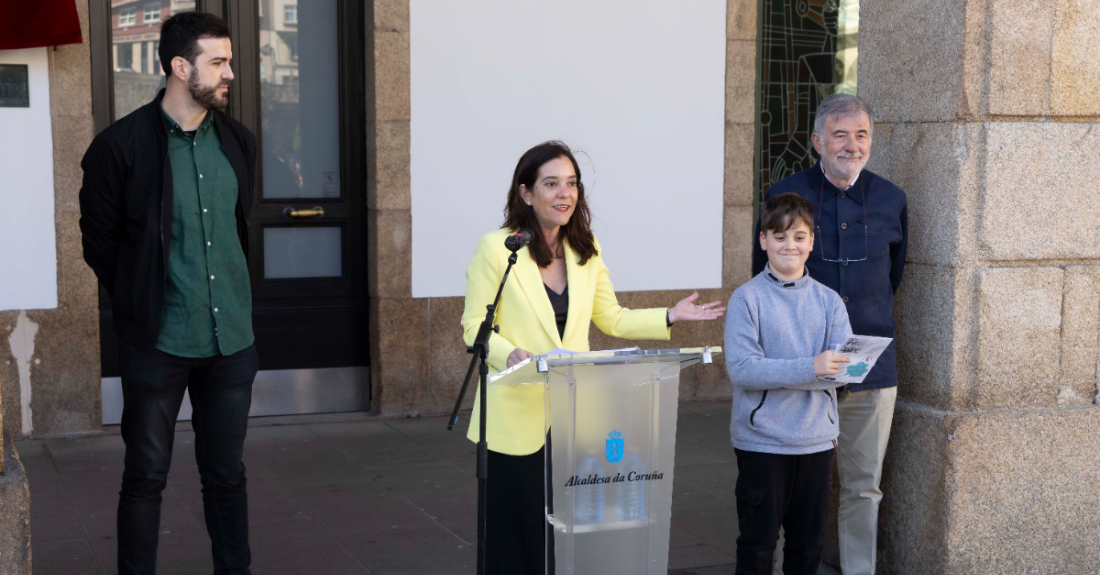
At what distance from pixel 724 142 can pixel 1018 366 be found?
13.9 ft

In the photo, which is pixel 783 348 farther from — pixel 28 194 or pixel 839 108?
pixel 28 194

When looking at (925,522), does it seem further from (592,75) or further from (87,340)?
(87,340)

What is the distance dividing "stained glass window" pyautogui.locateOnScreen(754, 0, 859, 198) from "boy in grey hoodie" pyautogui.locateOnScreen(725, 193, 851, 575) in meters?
4.87

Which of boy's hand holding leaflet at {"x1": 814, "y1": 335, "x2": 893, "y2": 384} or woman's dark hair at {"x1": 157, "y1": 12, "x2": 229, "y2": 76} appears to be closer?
boy's hand holding leaflet at {"x1": 814, "y1": 335, "x2": 893, "y2": 384}

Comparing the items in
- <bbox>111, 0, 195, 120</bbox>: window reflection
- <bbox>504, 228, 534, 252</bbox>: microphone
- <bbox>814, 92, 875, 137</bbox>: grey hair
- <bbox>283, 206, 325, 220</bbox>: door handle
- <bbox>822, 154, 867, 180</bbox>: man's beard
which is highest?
<bbox>111, 0, 195, 120</bbox>: window reflection

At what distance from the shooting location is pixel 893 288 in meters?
4.64

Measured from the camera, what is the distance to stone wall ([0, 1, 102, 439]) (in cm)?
696

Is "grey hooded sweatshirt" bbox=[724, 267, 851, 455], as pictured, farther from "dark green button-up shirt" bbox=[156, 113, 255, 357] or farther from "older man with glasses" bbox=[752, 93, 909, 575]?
"dark green button-up shirt" bbox=[156, 113, 255, 357]

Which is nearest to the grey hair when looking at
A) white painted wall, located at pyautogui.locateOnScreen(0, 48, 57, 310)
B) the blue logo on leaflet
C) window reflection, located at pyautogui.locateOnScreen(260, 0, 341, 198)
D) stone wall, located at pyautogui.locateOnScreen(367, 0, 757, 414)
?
the blue logo on leaflet

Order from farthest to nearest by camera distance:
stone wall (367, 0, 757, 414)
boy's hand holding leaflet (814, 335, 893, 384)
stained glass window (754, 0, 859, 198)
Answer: stained glass window (754, 0, 859, 198) → stone wall (367, 0, 757, 414) → boy's hand holding leaflet (814, 335, 893, 384)

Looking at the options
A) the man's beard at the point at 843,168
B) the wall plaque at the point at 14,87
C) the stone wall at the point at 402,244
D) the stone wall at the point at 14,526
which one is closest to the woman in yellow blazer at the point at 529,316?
the man's beard at the point at 843,168

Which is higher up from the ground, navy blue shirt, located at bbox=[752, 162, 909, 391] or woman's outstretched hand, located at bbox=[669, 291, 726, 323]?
navy blue shirt, located at bbox=[752, 162, 909, 391]

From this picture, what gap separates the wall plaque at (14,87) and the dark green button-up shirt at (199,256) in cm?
338

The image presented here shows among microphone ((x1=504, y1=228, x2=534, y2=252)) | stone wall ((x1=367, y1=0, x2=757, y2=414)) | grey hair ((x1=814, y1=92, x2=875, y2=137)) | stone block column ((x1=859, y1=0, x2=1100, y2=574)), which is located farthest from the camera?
A: stone wall ((x1=367, y1=0, x2=757, y2=414))
